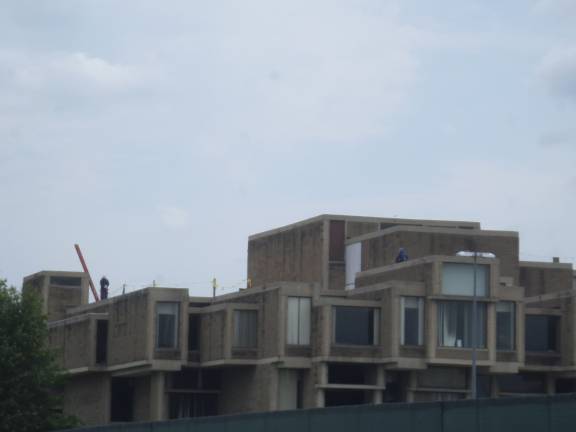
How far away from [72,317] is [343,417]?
59.6 metres

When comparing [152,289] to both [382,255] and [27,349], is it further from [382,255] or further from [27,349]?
[382,255]

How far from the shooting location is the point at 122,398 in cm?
9075

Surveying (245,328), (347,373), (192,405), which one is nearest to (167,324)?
(245,328)

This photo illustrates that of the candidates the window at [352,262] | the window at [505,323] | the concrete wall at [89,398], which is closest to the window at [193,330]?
the concrete wall at [89,398]

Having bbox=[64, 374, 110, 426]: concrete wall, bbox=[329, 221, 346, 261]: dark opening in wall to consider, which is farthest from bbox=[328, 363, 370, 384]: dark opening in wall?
bbox=[64, 374, 110, 426]: concrete wall

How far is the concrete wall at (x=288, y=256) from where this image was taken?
94.6 meters

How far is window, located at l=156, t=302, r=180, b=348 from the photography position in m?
84.3

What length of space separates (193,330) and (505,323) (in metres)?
17.6

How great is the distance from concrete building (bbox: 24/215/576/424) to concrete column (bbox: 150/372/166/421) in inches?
3.4

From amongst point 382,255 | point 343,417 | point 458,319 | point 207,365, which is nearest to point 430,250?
point 382,255

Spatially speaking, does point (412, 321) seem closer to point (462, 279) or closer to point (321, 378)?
point (462, 279)

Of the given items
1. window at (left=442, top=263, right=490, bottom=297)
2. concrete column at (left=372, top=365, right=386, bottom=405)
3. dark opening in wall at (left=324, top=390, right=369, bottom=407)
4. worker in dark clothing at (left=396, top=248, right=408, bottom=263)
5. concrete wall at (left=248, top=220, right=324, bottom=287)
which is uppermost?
concrete wall at (left=248, top=220, right=324, bottom=287)

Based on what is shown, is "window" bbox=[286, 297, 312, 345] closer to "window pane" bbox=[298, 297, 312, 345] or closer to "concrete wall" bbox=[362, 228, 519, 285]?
"window pane" bbox=[298, 297, 312, 345]

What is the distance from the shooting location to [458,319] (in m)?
80.4
